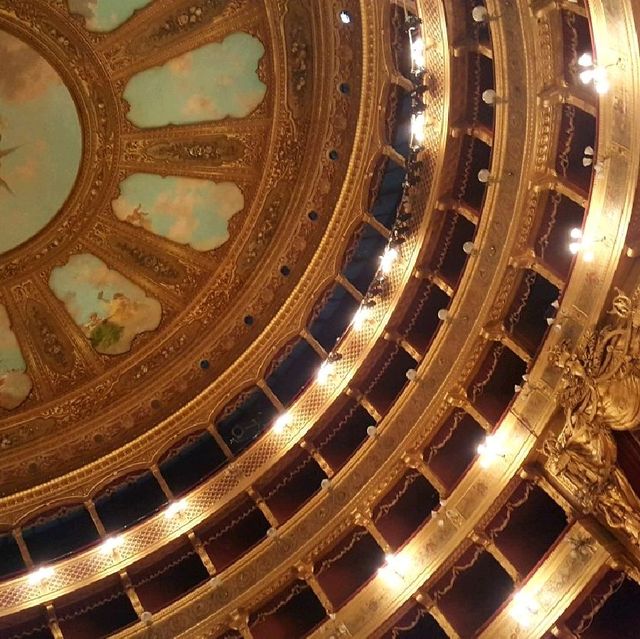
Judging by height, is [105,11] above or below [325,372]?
above

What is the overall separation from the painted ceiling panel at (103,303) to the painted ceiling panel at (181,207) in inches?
62.2

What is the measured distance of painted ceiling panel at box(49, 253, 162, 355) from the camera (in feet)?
64.0

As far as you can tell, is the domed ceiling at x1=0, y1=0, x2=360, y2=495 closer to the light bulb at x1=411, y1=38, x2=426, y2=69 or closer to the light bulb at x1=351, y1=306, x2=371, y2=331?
the light bulb at x1=411, y1=38, x2=426, y2=69

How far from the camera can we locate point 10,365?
762 inches

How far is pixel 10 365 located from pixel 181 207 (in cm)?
592

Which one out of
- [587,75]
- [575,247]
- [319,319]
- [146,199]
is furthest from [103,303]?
[587,75]

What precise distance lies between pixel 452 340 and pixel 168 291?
7.98 meters

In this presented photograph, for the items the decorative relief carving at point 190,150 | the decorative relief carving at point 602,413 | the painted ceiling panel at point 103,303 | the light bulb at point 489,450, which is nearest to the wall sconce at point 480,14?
the decorative relief carving at point 602,413

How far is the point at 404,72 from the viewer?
16.0m

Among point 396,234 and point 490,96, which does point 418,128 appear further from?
point 396,234

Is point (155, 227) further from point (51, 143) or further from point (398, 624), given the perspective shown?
point (398, 624)

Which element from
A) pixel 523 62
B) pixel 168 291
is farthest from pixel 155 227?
pixel 523 62

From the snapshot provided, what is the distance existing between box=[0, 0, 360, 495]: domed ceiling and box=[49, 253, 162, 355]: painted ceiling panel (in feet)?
0.12

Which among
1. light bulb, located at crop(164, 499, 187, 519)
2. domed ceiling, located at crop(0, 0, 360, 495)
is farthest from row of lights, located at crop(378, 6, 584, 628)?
light bulb, located at crop(164, 499, 187, 519)
